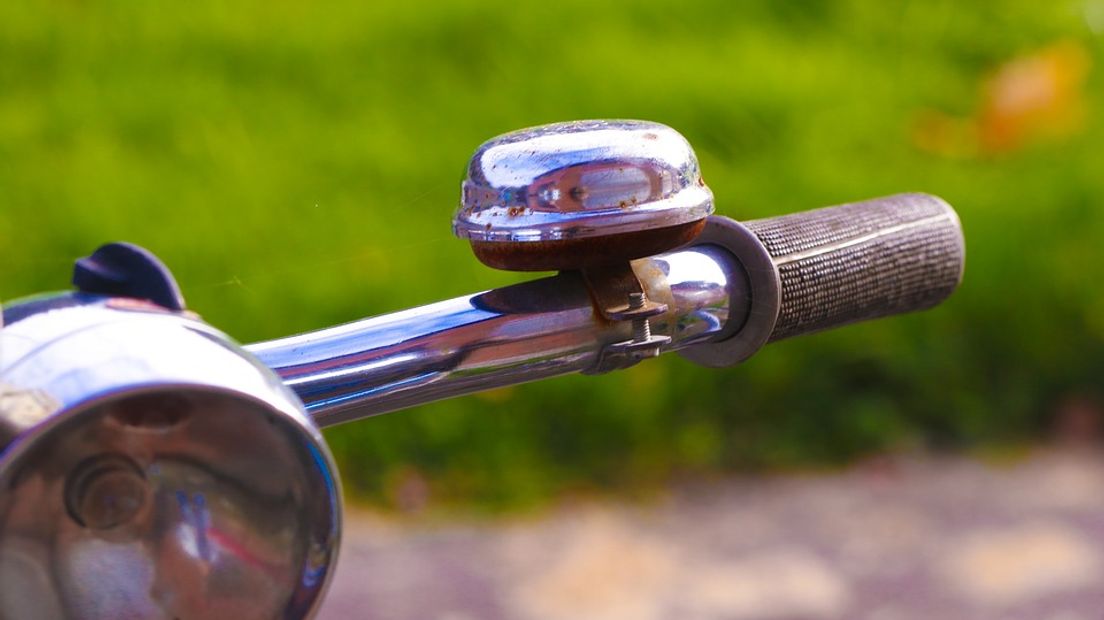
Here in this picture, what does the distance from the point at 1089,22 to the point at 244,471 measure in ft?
13.5

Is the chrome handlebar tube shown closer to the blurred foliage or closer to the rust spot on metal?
the rust spot on metal

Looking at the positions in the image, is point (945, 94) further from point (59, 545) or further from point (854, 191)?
point (59, 545)

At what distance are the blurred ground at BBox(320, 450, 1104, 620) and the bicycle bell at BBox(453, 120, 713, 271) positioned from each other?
6.13 ft

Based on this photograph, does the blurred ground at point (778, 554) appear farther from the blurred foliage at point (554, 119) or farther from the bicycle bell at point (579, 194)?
the bicycle bell at point (579, 194)

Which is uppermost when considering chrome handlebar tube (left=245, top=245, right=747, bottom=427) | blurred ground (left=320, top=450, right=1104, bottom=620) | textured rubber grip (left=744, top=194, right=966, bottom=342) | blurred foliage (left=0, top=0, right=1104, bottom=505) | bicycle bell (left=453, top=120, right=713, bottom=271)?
bicycle bell (left=453, top=120, right=713, bottom=271)

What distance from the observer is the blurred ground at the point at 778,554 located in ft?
8.73

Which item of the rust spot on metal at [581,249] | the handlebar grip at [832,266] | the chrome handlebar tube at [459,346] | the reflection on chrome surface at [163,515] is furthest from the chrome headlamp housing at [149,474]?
the handlebar grip at [832,266]

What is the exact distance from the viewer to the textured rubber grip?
39.5 inches

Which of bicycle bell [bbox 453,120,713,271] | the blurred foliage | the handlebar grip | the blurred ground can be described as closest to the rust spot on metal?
bicycle bell [bbox 453,120,713,271]

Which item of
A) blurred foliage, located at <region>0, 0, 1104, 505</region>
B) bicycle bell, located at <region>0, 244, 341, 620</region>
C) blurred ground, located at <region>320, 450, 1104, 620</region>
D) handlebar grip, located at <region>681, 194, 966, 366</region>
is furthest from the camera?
blurred foliage, located at <region>0, 0, 1104, 505</region>

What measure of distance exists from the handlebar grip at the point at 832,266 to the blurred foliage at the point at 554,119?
4.69ft

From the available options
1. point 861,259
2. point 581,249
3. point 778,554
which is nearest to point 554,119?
point 778,554

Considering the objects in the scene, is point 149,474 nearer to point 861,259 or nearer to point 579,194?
point 579,194

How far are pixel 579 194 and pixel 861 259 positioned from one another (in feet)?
1.14
